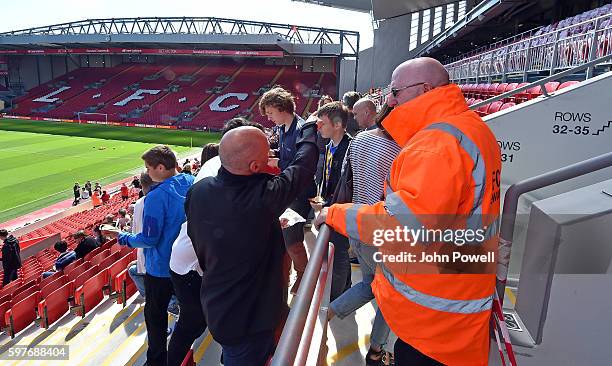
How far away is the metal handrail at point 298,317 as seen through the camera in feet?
3.49

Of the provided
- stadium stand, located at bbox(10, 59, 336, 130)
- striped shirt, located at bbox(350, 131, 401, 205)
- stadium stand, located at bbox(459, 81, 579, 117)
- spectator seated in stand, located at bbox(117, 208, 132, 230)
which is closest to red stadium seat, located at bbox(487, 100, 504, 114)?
stadium stand, located at bbox(459, 81, 579, 117)

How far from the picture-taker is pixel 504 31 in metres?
24.2

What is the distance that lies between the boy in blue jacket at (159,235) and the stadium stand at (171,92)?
33563 mm

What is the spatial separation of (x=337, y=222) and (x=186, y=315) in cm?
162

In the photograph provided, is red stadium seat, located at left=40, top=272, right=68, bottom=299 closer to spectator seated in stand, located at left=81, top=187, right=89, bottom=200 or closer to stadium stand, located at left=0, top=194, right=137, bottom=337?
stadium stand, located at left=0, top=194, right=137, bottom=337

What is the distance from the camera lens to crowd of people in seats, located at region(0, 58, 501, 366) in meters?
1.37

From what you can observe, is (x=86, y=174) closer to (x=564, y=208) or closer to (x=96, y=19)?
(x=564, y=208)

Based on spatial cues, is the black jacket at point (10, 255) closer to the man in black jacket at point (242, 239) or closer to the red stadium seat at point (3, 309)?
the red stadium seat at point (3, 309)

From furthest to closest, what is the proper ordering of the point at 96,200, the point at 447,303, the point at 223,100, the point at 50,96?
the point at 50,96 < the point at 223,100 < the point at 96,200 < the point at 447,303

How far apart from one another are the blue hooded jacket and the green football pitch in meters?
13.7

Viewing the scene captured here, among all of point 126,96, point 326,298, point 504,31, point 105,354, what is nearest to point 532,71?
point 326,298

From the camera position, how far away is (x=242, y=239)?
1.84 metres

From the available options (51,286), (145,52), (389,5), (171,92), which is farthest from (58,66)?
(51,286)

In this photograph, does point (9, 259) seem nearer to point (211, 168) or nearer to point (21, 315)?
point (21, 315)
